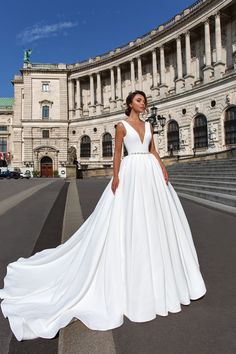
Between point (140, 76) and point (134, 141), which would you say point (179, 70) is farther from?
point (134, 141)

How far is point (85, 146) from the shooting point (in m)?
61.7

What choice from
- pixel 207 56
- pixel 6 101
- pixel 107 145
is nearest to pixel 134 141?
pixel 207 56

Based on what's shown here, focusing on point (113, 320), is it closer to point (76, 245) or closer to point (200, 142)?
point (76, 245)

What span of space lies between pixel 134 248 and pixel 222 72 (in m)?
42.0

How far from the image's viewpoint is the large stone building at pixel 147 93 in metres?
41.4

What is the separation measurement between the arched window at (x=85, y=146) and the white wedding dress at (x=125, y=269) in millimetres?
57820

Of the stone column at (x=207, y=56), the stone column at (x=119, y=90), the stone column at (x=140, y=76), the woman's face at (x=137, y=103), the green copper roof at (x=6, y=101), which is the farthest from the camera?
the green copper roof at (x=6, y=101)

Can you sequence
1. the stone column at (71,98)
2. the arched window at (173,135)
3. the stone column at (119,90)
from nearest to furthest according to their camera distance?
the arched window at (173,135) → the stone column at (119,90) → the stone column at (71,98)

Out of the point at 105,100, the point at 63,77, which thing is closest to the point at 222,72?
the point at 105,100

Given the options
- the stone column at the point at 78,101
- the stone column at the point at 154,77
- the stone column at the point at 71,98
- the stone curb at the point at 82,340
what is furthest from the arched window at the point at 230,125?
the stone curb at the point at 82,340

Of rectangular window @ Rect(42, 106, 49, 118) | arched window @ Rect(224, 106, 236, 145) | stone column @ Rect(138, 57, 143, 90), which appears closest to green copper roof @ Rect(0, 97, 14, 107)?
rectangular window @ Rect(42, 106, 49, 118)

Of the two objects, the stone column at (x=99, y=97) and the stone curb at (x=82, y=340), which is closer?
the stone curb at (x=82, y=340)

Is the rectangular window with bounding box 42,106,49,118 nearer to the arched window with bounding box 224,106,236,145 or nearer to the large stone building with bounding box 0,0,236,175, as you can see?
the large stone building with bounding box 0,0,236,175

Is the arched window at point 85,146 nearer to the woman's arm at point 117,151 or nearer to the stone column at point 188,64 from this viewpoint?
the stone column at point 188,64
